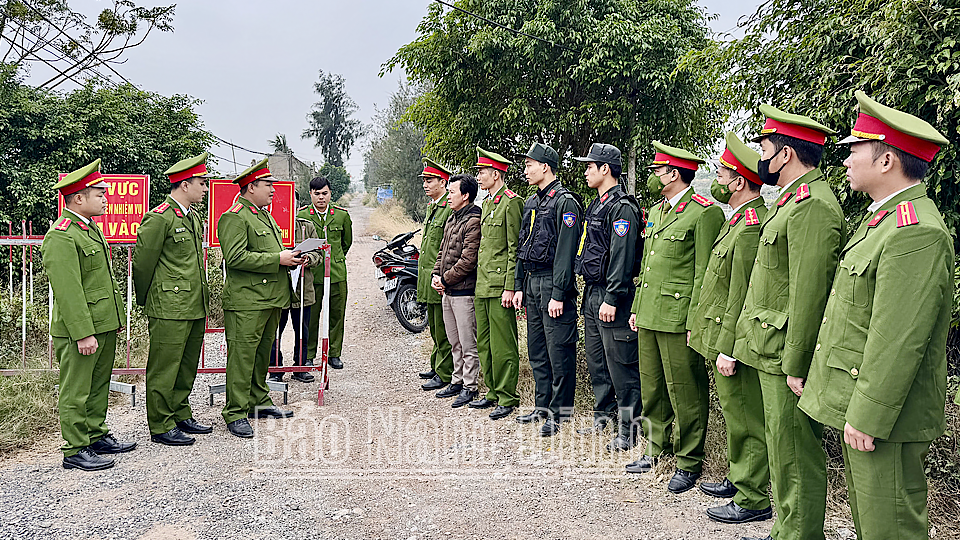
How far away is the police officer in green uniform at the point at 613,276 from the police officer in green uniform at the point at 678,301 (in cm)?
18


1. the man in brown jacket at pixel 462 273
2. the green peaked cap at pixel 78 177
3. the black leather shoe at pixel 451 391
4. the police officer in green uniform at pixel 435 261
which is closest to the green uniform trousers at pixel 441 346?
the police officer in green uniform at pixel 435 261

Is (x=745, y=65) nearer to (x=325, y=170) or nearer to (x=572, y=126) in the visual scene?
(x=572, y=126)

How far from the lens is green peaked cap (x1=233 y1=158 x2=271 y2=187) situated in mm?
4645

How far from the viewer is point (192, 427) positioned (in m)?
4.63

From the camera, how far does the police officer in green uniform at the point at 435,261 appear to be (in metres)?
5.80

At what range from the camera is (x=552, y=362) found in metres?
4.61

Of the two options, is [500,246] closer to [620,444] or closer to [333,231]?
[620,444]

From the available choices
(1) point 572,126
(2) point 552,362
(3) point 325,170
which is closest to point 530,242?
(2) point 552,362

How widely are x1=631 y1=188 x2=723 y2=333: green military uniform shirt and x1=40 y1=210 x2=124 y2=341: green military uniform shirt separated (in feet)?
10.0

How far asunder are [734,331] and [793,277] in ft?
1.57

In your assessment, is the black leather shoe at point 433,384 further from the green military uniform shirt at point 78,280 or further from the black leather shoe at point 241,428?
the green military uniform shirt at point 78,280

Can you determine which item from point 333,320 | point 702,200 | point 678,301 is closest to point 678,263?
point 678,301

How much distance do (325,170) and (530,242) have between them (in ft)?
128

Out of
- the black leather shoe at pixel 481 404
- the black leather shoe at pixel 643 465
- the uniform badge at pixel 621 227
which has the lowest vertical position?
the black leather shoe at pixel 643 465
